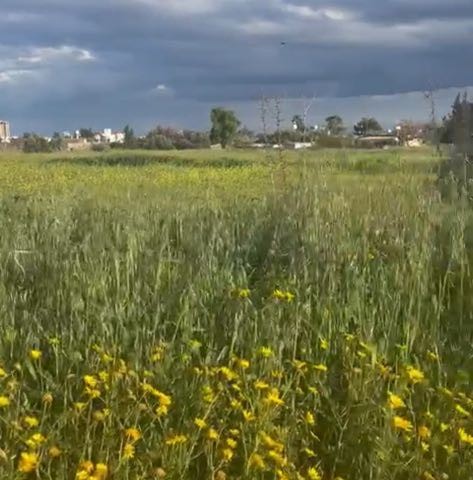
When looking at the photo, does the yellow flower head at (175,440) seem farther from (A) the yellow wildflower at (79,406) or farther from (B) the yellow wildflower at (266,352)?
(B) the yellow wildflower at (266,352)

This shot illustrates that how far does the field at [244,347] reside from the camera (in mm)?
3756

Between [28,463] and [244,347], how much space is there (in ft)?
4.26

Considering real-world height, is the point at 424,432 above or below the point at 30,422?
below

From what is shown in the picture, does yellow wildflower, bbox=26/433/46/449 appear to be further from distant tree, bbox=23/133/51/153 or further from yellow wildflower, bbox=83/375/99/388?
distant tree, bbox=23/133/51/153

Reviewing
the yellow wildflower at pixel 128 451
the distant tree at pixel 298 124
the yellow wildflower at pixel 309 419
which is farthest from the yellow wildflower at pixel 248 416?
the distant tree at pixel 298 124

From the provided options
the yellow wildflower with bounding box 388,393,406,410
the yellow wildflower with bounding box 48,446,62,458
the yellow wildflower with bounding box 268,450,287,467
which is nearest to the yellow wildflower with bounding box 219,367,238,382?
the yellow wildflower with bounding box 268,450,287,467

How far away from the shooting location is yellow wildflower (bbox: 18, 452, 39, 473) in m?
3.46

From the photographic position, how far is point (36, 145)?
44.4 meters

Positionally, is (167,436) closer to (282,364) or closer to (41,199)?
(282,364)

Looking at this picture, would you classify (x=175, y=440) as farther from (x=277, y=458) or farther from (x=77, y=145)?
(x=77, y=145)

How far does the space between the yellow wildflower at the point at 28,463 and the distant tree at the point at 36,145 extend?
133 ft

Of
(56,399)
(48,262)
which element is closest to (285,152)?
(48,262)

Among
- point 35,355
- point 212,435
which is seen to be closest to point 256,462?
point 212,435

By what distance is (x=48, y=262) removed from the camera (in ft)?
17.6
